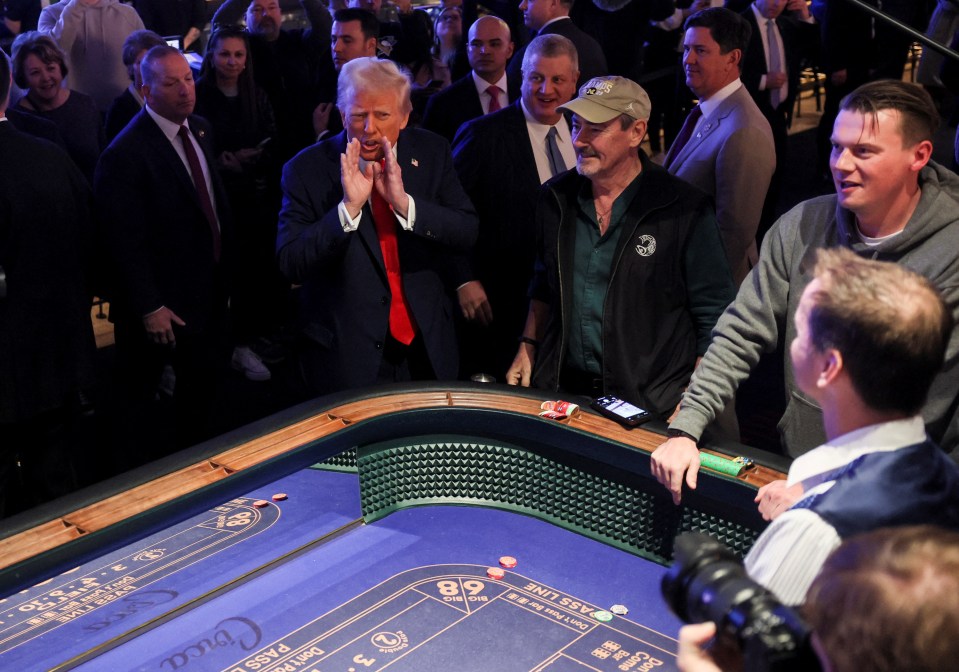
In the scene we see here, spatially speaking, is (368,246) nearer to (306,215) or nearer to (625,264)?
(306,215)

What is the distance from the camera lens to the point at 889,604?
3.05 ft

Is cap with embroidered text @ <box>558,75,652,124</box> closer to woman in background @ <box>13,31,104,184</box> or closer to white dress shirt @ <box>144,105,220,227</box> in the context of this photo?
white dress shirt @ <box>144,105,220,227</box>

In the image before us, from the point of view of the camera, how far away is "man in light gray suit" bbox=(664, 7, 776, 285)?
3.81m

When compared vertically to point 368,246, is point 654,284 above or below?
below

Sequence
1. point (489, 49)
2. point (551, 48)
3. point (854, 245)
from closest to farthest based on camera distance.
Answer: point (854, 245) < point (551, 48) < point (489, 49)

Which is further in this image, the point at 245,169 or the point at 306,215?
the point at 245,169

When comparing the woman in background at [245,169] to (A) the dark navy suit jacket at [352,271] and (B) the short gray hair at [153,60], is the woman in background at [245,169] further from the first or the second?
(A) the dark navy suit jacket at [352,271]

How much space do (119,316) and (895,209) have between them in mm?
3029

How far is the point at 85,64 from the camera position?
587cm

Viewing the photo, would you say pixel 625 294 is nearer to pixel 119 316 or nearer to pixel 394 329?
pixel 394 329

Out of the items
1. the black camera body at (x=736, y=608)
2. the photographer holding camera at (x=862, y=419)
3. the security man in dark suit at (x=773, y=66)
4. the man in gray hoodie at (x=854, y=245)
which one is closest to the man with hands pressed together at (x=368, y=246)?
the man in gray hoodie at (x=854, y=245)

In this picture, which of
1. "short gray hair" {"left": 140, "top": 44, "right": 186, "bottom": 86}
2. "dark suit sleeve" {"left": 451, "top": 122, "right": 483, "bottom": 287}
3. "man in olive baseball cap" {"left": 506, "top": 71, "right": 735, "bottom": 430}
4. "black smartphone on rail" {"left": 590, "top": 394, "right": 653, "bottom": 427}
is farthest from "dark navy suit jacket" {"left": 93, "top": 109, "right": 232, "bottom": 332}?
"black smartphone on rail" {"left": 590, "top": 394, "right": 653, "bottom": 427}

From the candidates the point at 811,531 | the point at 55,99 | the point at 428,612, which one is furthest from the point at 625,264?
the point at 55,99

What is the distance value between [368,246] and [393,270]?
0.11 metres
